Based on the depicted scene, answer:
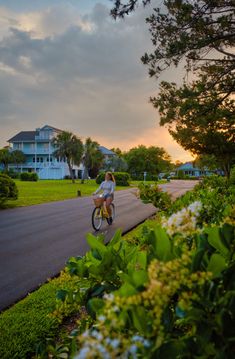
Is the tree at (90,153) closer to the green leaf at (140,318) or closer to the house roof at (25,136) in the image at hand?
the house roof at (25,136)

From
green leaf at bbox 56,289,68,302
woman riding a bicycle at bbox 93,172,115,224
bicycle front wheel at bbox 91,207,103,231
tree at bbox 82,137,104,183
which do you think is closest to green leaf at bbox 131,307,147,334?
green leaf at bbox 56,289,68,302

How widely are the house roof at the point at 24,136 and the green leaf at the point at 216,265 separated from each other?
309 ft

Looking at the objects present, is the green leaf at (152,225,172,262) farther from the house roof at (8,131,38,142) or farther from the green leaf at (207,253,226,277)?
the house roof at (8,131,38,142)

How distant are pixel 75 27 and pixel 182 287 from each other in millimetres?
15752

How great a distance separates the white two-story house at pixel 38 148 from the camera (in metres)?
88.3

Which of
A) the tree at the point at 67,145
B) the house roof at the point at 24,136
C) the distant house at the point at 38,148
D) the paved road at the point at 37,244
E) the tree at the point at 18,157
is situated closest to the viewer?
the paved road at the point at 37,244

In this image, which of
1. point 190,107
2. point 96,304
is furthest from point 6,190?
point 96,304

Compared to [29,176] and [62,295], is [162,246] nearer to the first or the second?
[62,295]

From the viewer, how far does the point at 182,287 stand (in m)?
1.26

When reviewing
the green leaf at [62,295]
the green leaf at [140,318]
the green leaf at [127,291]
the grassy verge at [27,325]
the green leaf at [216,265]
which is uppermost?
the green leaf at [216,265]

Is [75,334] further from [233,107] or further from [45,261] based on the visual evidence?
[233,107]

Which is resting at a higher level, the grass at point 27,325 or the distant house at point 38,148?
the distant house at point 38,148

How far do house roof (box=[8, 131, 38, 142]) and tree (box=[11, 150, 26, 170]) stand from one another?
4405 millimetres

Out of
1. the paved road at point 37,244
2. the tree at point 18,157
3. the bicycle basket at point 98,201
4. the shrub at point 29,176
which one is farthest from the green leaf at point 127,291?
the tree at point 18,157
